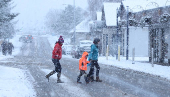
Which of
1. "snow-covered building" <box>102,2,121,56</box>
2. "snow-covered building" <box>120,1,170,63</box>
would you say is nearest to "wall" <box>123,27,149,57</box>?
"snow-covered building" <box>102,2,121,56</box>

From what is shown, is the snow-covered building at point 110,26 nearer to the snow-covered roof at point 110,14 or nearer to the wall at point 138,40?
the snow-covered roof at point 110,14

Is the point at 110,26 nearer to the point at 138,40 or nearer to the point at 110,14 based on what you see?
the point at 110,14

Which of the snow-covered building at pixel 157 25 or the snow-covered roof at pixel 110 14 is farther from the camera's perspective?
the snow-covered roof at pixel 110 14

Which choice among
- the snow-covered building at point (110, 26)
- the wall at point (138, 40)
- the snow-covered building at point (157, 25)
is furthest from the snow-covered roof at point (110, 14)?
the snow-covered building at point (157, 25)

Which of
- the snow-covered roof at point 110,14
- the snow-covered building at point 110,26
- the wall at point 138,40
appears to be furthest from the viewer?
the snow-covered roof at point 110,14

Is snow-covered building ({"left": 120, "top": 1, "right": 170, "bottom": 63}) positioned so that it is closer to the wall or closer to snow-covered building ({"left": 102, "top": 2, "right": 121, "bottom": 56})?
the wall

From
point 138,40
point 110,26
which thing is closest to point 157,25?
point 138,40

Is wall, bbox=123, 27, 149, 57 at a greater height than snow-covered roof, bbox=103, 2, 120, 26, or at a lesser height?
lesser

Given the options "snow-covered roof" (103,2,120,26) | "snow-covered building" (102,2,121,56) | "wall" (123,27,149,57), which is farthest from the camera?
"snow-covered roof" (103,2,120,26)

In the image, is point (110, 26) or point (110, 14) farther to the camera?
point (110, 14)

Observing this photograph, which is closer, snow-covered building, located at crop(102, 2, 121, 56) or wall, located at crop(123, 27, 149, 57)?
wall, located at crop(123, 27, 149, 57)

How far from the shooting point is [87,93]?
8617 mm

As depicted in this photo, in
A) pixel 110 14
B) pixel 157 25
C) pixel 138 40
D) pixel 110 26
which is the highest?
pixel 110 14

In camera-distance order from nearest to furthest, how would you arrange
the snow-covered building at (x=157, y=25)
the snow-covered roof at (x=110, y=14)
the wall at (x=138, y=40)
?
the snow-covered building at (x=157, y=25) → the wall at (x=138, y=40) → the snow-covered roof at (x=110, y=14)
